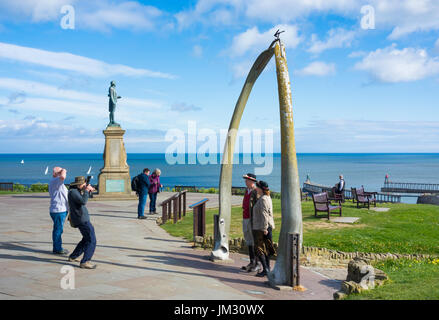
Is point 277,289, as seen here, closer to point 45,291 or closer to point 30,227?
point 45,291

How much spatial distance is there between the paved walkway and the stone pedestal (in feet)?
33.1

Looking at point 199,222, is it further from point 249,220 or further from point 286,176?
point 286,176

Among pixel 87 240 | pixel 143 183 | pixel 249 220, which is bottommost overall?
pixel 87 240

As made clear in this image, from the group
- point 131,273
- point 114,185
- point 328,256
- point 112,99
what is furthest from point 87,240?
point 112,99

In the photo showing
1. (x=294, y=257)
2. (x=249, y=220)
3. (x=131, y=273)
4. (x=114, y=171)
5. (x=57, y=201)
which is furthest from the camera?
(x=114, y=171)

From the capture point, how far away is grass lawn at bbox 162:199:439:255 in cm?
990

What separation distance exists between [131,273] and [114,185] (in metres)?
15.6

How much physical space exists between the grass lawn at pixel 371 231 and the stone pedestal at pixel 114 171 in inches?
300

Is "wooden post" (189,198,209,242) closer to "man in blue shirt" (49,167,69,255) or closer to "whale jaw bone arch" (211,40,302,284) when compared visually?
"man in blue shirt" (49,167,69,255)

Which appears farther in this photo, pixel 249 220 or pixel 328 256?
pixel 328 256

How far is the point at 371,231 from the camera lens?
1141 cm

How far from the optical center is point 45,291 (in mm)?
5770

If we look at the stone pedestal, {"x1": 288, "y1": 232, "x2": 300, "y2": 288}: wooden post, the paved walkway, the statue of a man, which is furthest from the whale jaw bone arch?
the statue of a man

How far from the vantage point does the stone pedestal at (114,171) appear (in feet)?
71.6
